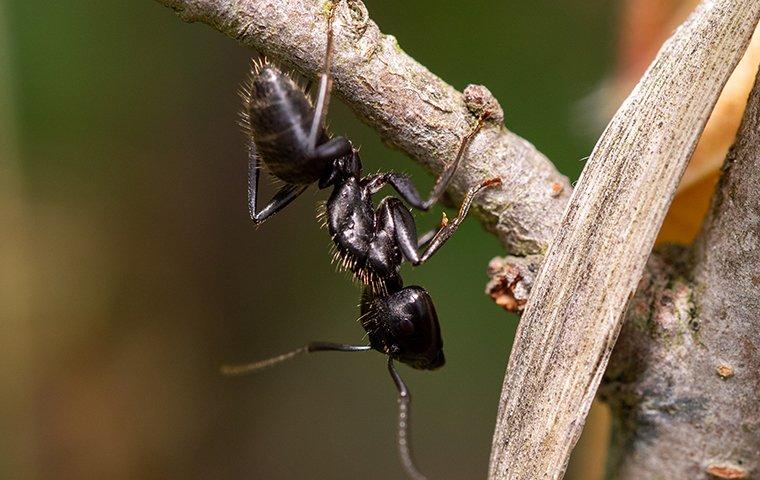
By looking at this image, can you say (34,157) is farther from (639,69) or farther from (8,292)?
(639,69)

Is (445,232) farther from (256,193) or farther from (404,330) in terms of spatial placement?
(256,193)

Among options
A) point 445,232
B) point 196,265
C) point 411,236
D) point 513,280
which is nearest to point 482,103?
point 513,280

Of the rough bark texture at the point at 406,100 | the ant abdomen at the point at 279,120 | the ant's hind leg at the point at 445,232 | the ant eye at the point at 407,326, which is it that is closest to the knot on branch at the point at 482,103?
the rough bark texture at the point at 406,100

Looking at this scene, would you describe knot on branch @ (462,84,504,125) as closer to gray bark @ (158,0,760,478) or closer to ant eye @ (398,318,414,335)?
gray bark @ (158,0,760,478)

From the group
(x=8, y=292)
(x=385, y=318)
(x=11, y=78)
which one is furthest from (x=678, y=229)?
(x=8, y=292)

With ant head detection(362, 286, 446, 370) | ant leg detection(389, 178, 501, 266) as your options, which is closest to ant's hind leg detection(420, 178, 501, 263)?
ant leg detection(389, 178, 501, 266)
